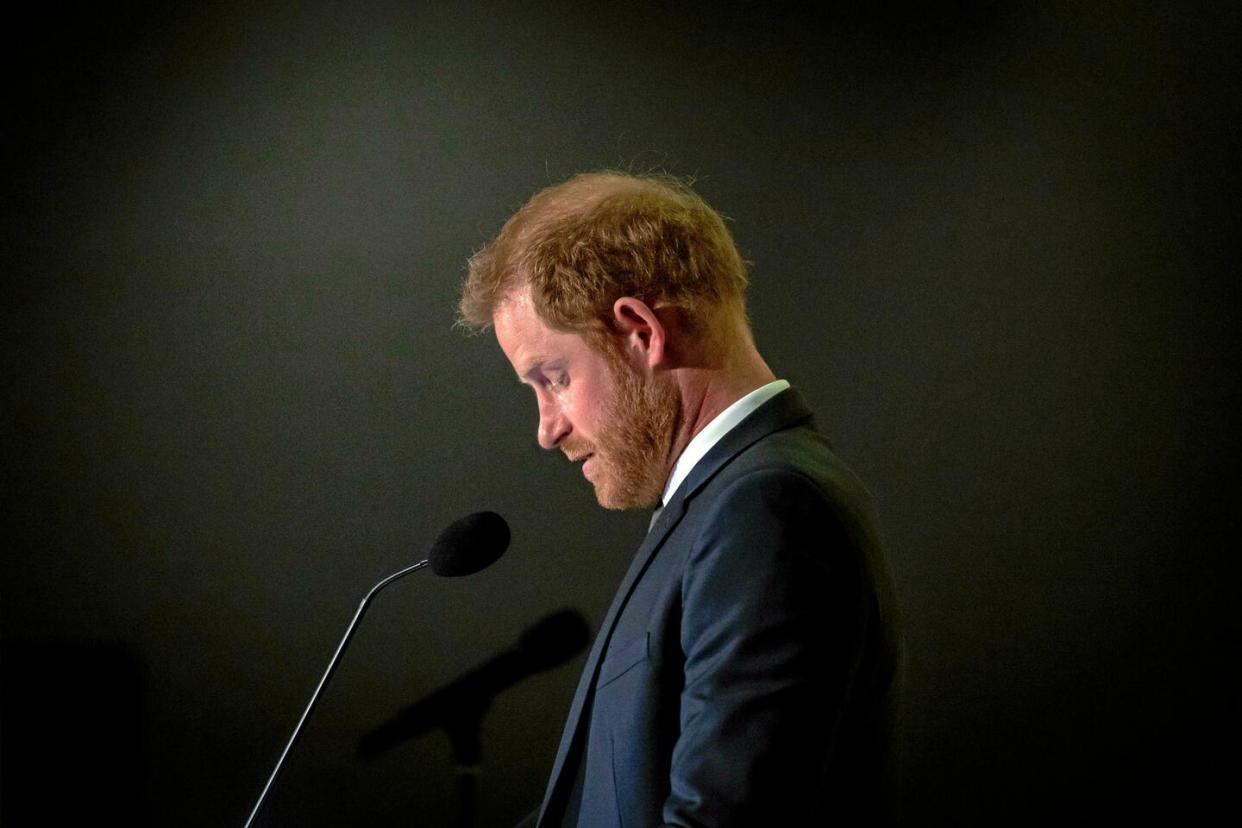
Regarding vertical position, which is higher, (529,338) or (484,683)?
(529,338)

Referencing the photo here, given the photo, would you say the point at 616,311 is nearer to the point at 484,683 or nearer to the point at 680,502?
the point at 680,502

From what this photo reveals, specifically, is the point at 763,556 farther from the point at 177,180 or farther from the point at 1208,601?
the point at 1208,601

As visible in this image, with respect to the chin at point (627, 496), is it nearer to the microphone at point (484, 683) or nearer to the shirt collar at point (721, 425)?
the shirt collar at point (721, 425)

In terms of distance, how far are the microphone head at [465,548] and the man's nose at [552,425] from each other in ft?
0.68

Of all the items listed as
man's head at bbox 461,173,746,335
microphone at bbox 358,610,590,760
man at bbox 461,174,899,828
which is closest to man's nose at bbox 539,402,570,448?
man at bbox 461,174,899,828

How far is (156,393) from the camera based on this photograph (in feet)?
6.32

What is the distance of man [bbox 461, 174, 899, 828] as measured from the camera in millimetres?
871

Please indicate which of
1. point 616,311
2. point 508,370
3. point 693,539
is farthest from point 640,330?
point 508,370

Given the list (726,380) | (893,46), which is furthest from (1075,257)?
(726,380)

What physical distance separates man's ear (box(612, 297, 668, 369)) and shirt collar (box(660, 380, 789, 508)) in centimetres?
9

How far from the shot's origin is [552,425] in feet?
4.09

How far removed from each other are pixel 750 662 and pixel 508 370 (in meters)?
1.24

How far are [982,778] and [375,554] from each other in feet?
4.51

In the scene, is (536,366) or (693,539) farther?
(536,366)
